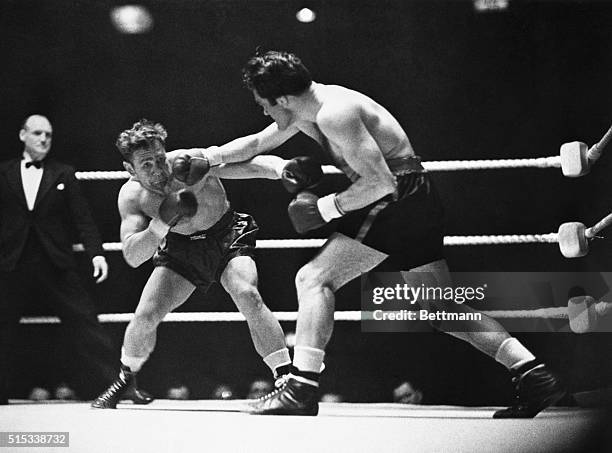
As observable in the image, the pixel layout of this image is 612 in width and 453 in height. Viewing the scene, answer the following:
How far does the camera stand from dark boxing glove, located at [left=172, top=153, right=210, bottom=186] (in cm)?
262

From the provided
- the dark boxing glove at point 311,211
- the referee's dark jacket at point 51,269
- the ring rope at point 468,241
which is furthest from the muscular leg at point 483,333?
the referee's dark jacket at point 51,269

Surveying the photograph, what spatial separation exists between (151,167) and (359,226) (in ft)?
2.55

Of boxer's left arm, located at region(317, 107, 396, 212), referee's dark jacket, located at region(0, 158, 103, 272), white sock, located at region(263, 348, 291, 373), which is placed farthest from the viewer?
referee's dark jacket, located at region(0, 158, 103, 272)

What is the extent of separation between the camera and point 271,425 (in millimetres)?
2490

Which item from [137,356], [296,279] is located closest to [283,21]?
[296,279]

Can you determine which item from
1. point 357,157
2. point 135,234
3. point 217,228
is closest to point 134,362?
point 135,234

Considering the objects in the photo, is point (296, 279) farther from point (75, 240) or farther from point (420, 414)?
point (75, 240)

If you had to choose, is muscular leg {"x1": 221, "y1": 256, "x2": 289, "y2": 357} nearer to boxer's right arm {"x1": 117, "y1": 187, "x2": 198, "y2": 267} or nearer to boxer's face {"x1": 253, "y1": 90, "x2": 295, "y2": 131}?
boxer's right arm {"x1": 117, "y1": 187, "x2": 198, "y2": 267}

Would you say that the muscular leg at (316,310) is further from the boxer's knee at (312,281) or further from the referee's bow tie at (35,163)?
the referee's bow tie at (35,163)

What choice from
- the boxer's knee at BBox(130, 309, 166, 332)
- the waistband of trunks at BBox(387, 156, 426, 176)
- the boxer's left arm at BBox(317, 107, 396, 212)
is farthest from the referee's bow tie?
the waistband of trunks at BBox(387, 156, 426, 176)

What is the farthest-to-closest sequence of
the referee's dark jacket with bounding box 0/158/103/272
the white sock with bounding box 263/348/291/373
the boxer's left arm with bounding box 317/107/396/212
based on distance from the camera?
the referee's dark jacket with bounding box 0/158/103/272, the white sock with bounding box 263/348/291/373, the boxer's left arm with bounding box 317/107/396/212

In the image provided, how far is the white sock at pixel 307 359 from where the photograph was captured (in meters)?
2.53

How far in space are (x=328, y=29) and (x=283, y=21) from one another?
165 millimetres

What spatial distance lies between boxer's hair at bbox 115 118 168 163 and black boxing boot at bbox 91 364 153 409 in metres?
0.77
